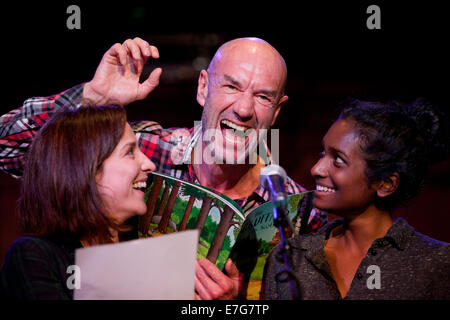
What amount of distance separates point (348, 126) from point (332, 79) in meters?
2.88

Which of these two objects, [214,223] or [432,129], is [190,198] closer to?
[214,223]

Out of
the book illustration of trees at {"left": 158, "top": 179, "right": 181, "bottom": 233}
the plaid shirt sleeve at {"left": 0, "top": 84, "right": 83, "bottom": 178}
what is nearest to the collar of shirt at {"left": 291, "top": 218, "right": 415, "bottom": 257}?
the book illustration of trees at {"left": 158, "top": 179, "right": 181, "bottom": 233}

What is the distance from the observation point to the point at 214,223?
5.26 feet

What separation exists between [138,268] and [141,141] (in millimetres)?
1006

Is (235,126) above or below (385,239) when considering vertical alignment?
above

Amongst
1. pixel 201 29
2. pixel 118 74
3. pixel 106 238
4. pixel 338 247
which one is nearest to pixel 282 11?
pixel 201 29

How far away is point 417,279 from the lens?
4.94ft

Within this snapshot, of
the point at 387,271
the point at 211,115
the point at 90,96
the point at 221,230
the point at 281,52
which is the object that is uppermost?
the point at 281,52

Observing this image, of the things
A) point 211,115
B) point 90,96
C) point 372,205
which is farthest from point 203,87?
point 372,205

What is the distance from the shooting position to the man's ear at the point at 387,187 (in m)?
1.65

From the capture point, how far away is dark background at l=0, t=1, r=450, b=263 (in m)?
3.00

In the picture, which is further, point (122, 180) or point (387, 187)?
point (387, 187)

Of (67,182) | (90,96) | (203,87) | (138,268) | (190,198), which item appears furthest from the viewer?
(203,87)
